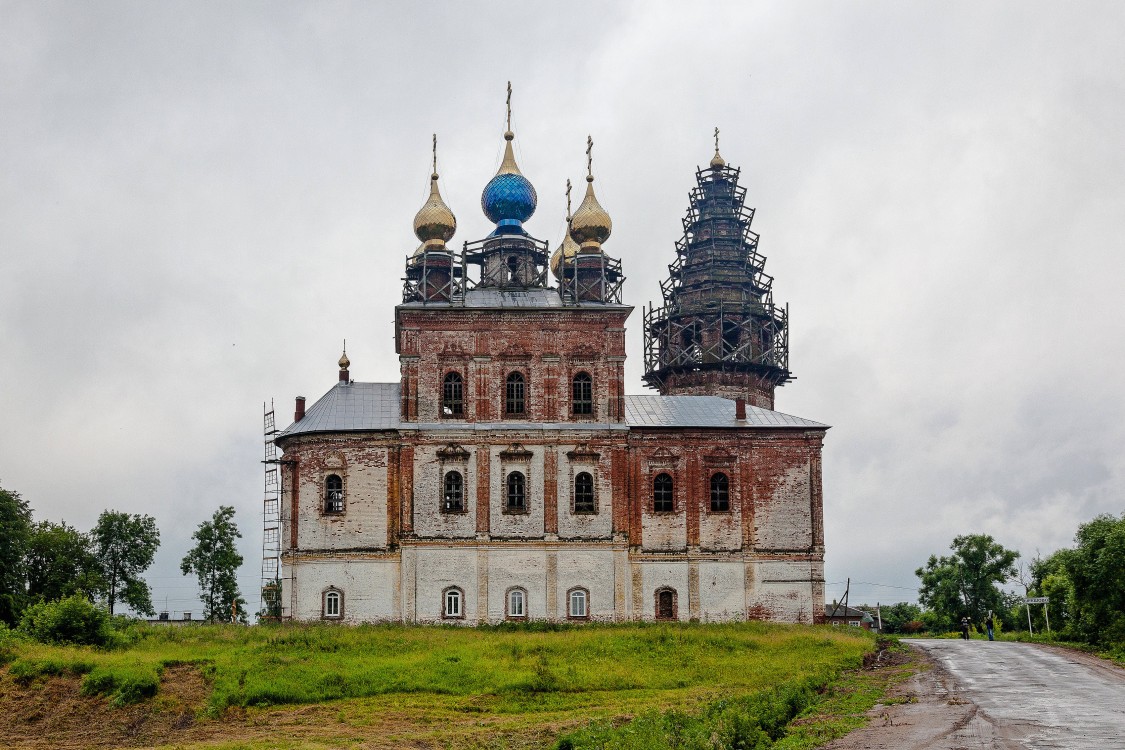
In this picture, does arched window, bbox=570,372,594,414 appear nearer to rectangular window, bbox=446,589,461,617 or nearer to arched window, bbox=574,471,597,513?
arched window, bbox=574,471,597,513

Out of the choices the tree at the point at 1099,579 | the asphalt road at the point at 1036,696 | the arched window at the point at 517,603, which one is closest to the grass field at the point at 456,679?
the arched window at the point at 517,603

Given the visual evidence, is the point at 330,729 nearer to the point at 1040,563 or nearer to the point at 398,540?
the point at 398,540

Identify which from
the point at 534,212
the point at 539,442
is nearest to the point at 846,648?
the point at 539,442

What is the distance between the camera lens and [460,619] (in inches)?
1427

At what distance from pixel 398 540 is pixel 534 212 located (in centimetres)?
1383

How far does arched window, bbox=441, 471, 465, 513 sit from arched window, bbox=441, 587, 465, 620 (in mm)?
2579

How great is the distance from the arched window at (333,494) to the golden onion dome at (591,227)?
11.8m

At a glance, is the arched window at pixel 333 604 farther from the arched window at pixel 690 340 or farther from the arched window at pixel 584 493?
Answer: the arched window at pixel 690 340

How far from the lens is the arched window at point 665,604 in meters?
37.7

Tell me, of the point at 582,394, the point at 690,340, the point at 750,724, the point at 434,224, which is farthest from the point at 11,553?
the point at 750,724

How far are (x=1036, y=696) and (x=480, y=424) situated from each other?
19819 millimetres

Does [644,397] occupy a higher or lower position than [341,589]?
higher

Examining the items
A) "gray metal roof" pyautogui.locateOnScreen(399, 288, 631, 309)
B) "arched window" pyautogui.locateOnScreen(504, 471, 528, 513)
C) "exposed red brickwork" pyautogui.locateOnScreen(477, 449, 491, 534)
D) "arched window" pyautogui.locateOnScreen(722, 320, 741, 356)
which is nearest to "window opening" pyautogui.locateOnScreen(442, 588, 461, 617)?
"exposed red brickwork" pyautogui.locateOnScreen(477, 449, 491, 534)

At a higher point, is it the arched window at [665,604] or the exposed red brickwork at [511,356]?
the exposed red brickwork at [511,356]
